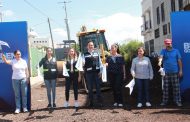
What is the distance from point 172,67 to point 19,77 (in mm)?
4490

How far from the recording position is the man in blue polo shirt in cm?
1176

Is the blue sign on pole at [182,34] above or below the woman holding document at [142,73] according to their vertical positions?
above

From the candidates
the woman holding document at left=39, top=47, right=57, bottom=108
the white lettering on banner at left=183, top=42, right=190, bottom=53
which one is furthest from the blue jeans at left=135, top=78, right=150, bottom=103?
the woman holding document at left=39, top=47, right=57, bottom=108

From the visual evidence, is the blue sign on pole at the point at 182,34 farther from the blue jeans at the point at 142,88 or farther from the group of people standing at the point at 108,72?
the blue jeans at the point at 142,88

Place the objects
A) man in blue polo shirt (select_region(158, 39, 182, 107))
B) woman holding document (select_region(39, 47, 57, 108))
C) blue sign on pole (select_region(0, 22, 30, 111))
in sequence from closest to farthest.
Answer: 1. man in blue polo shirt (select_region(158, 39, 182, 107))
2. woman holding document (select_region(39, 47, 57, 108))
3. blue sign on pole (select_region(0, 22, 30, 111))

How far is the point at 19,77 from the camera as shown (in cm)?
1209

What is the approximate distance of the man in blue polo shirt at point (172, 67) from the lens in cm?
1176

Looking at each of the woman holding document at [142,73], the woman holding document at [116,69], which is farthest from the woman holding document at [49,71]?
the woman holding document at [142,73]

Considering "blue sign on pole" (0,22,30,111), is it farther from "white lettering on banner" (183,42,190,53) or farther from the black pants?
"white lettering on banner" (183,42,190,53)

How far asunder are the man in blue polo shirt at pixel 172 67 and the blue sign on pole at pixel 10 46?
13.8 feet

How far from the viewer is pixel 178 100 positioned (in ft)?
39.2

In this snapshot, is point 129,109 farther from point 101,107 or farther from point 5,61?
point 5,61

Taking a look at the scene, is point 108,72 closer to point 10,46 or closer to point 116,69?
point 116,69

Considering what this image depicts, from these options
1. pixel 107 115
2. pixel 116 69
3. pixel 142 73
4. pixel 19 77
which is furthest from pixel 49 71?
pixel 142 73
